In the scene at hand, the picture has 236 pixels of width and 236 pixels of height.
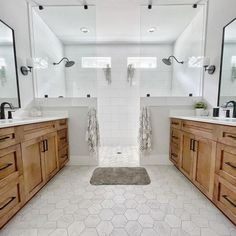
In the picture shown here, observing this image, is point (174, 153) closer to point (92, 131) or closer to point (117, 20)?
point (92, 131)

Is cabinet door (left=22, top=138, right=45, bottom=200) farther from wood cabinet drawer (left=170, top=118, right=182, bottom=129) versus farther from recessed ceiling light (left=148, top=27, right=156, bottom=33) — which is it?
recessed ceiling light (left=148, top=27, right=156, bottom=33)

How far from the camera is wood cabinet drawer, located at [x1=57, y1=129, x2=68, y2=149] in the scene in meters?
2.18

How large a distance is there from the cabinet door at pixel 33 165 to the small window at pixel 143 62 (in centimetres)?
281

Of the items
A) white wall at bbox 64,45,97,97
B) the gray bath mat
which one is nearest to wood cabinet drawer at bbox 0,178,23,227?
the gray bath mat

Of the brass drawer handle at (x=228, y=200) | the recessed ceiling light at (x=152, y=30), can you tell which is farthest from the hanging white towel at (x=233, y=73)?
the recessed ceiling light at (x=152, y=30)

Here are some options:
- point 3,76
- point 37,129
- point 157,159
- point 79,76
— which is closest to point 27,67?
point 3,76

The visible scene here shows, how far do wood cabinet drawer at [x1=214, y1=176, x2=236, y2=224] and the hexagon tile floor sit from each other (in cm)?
15

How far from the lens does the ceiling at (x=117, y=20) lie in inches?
94.6

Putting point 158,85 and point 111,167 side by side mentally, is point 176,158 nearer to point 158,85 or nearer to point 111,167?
point 111,167

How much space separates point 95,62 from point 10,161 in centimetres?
291

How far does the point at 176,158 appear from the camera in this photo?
2221 millimetres

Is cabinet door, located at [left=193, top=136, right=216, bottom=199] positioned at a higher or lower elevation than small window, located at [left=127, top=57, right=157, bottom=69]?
lower

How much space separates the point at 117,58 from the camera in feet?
11.8

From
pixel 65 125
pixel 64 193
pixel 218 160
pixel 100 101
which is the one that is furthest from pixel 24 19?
pixel 218 160
